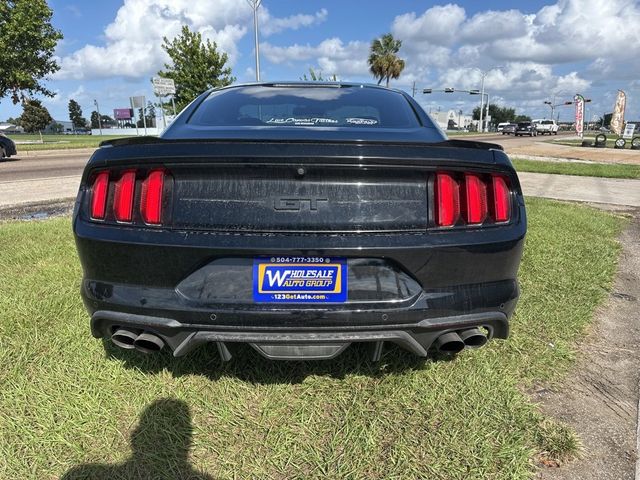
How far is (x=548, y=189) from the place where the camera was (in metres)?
10.5

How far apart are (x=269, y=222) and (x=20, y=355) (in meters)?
1.81

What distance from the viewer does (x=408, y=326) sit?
6.44ft

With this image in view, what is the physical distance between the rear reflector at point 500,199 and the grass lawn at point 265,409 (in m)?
0.93

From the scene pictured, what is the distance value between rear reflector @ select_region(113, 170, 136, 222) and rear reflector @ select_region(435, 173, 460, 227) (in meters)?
1.32

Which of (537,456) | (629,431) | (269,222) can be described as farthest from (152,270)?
(629,431)

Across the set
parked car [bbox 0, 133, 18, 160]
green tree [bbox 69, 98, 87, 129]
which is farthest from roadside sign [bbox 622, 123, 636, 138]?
green tree [bbox 69, 98, 87, 129]

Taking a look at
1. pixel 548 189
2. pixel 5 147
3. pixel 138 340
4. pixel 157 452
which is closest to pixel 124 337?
A: pixel 138 340

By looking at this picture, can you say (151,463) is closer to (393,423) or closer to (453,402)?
(393,423)

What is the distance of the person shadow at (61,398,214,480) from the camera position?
188 centimetres

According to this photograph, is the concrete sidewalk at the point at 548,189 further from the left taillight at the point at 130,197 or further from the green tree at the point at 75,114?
the green tree at the point at 75,114

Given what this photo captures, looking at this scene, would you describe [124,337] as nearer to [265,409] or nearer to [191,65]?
[265,409]

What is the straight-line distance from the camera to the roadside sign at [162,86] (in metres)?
23.3

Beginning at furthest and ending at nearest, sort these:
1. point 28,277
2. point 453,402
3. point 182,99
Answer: point 182,99 → point 28,277 → point 453,402

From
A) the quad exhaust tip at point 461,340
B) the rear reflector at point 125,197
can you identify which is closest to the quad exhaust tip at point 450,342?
the quad exhaust tip at point 461,340
